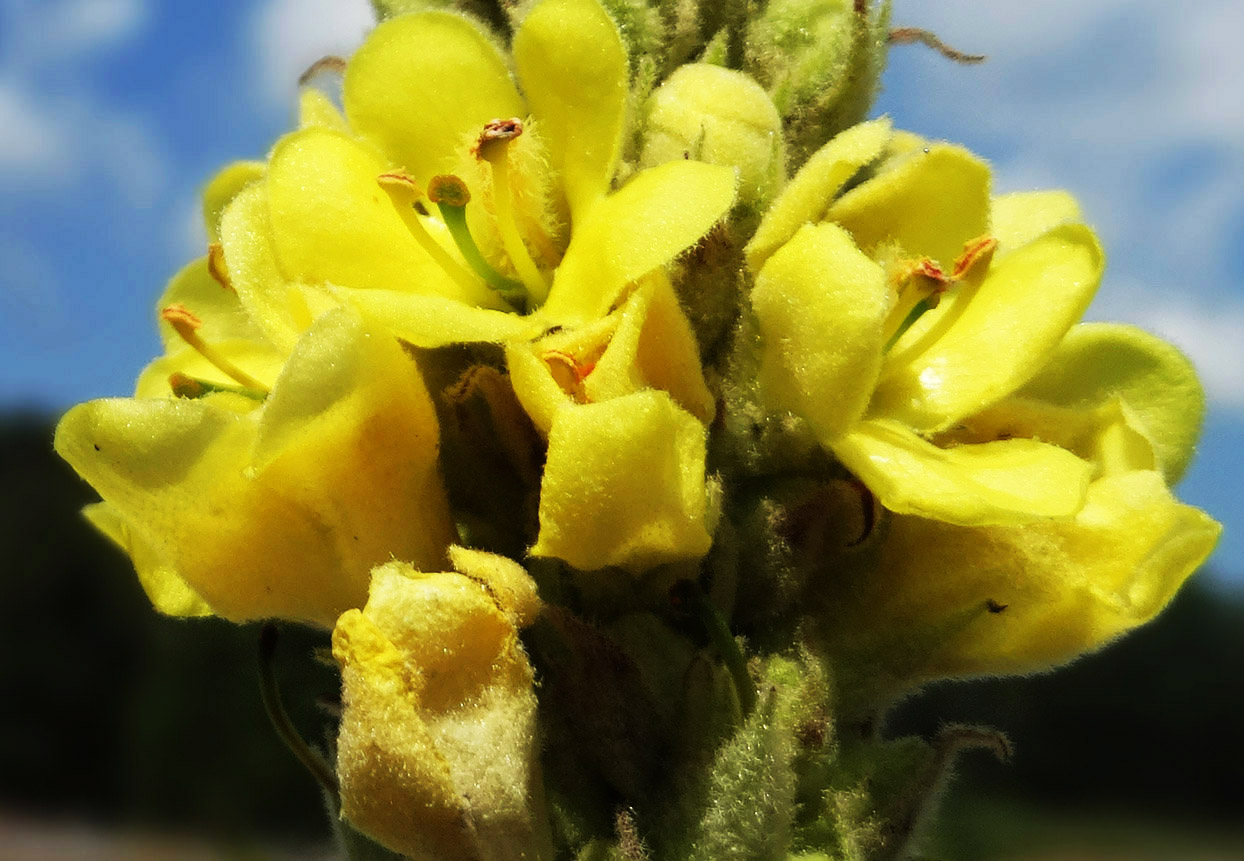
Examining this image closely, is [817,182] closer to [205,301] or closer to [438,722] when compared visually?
[438,722]

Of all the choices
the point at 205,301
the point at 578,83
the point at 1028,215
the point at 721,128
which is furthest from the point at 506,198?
the point at 1028,215

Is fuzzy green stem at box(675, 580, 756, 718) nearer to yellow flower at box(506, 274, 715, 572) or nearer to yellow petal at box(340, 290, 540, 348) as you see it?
yellow flower at box(506, 274, 715, 572)

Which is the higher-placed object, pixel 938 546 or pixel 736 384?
pixel 736 384

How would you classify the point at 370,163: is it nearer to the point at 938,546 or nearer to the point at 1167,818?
the point at 938,546

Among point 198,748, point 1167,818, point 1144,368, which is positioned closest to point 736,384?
point 1144,368

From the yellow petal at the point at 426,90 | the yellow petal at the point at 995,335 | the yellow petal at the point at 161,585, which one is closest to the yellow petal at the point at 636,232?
the yellow petal at the point at 426,90
